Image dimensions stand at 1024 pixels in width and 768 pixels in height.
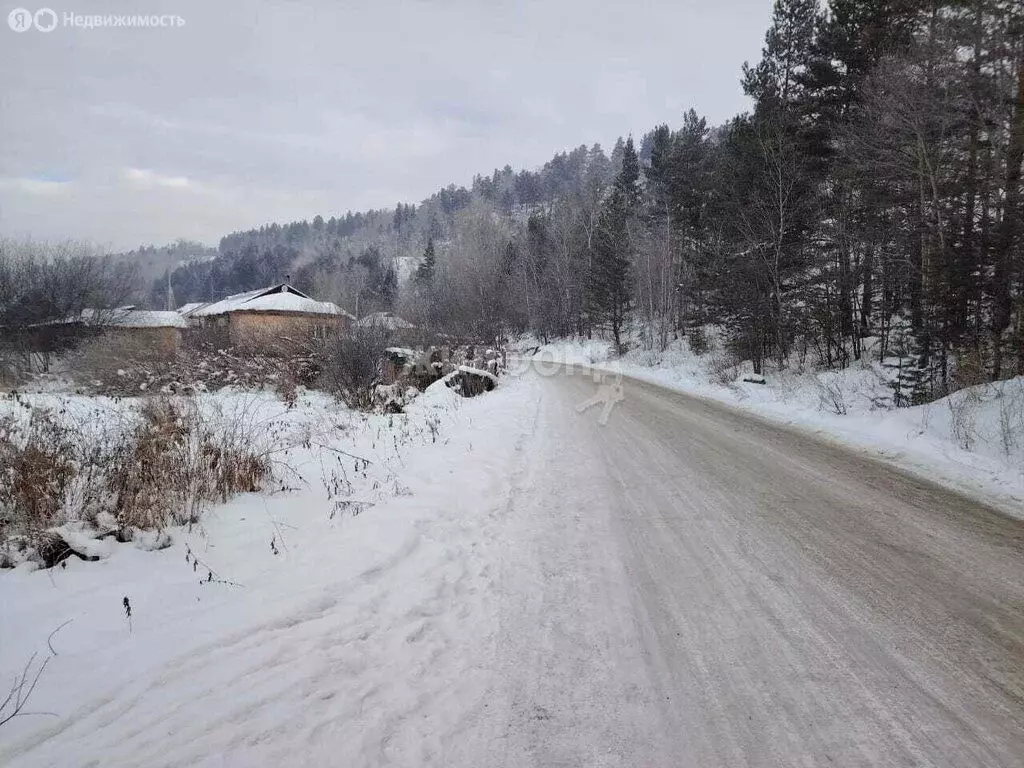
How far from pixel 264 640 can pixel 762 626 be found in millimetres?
2939

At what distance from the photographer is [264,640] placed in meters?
2.69

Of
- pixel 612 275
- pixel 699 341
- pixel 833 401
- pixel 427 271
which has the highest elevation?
pixel 427 271

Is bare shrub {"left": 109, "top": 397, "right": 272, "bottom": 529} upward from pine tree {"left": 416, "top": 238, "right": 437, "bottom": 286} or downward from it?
downward

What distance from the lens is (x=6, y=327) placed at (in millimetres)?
29922

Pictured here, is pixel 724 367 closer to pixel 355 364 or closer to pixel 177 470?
pixel 355 364

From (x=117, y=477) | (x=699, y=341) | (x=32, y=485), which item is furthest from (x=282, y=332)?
(x=699, y=341)

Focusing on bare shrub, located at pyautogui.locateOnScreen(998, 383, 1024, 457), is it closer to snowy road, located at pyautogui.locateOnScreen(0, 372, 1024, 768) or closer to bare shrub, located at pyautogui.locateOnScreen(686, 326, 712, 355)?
snowy road, located at pyautogui.locateOnScreen(0, 372, 1024, 768)

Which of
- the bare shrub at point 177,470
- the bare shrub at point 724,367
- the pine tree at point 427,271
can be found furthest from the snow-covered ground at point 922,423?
the pine tree at point 427,271

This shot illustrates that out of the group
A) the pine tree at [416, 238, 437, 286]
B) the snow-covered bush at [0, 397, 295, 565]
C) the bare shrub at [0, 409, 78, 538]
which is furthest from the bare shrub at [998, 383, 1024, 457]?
the pine tree at [416, 238, 437, 286]

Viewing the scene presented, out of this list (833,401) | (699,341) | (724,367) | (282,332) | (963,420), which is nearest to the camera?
(963,420)

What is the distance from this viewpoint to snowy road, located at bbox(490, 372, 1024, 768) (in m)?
2.15

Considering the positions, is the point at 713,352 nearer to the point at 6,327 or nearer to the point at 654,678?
the point at 654,678

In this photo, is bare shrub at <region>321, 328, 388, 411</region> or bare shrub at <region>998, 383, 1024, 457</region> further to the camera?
bare shrub at <region>321, 328, 388, 411</region>

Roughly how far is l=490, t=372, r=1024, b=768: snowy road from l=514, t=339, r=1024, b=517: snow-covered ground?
0.76m
